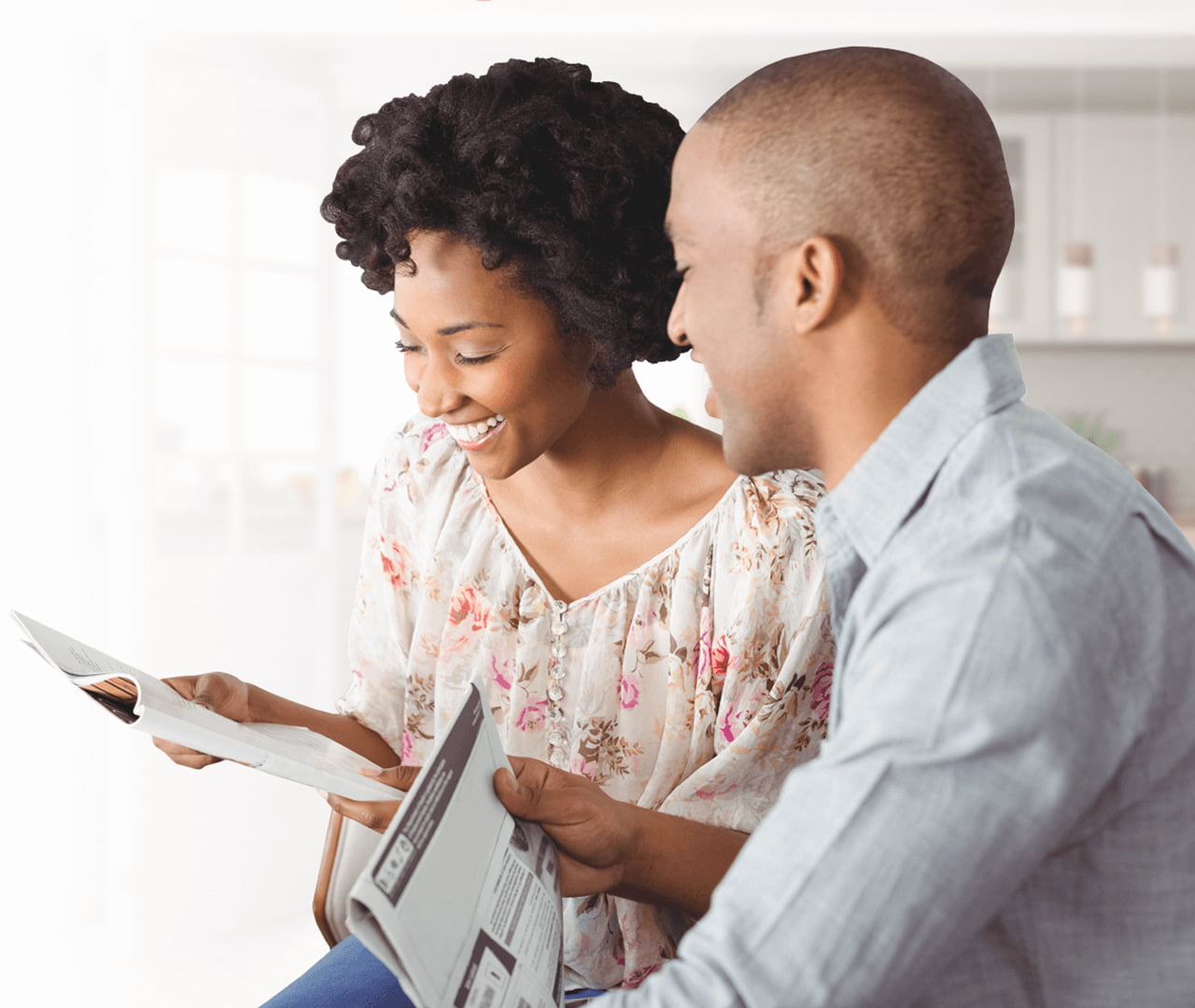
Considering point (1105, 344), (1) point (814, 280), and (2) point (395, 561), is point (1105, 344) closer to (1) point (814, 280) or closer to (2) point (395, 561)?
(2) point (395, 561)

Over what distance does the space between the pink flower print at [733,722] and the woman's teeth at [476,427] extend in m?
0.38

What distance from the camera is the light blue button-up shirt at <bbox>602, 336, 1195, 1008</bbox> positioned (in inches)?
23.4

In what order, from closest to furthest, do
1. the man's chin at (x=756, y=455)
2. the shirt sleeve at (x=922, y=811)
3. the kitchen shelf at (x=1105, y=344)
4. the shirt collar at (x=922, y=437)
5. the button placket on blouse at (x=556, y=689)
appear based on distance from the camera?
the shirt sleeve at (x=922, y=811) → the shirt collar at (x=922, y=437) → the man's chin at (x=756, y=455) → the button placket on blouse at (x=556, y=689) → the kitchen shelf at (x=1105, y=344)

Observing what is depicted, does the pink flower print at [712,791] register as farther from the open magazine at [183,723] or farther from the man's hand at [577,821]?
the open magazine at [183,723]

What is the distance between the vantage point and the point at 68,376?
3.17m

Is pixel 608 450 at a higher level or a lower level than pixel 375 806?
higher

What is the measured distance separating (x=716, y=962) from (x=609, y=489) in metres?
0.78

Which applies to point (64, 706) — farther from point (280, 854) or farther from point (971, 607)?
point (971, 607)

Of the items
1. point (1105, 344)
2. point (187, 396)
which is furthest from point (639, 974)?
point (1105, 344)

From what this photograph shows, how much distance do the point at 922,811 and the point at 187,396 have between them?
2.88 m

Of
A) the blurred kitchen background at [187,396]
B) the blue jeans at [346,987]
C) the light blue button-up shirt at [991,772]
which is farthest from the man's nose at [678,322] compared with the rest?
the blurred kitchen background at [187,396]

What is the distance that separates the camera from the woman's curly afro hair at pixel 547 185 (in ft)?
3.78

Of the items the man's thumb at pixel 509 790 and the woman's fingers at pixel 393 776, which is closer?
the man's thumb at pixel 509 790

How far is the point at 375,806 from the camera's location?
100 cm
